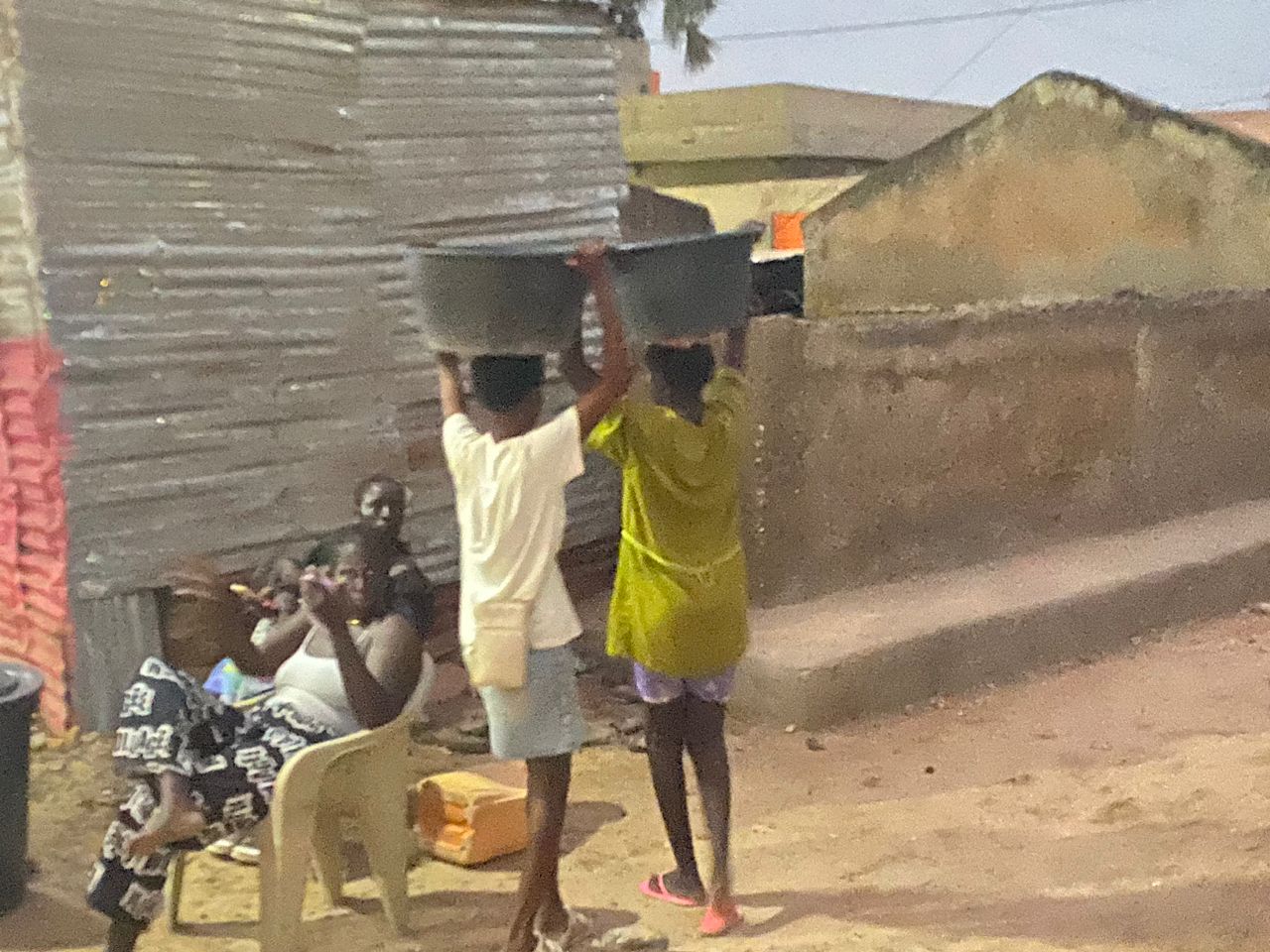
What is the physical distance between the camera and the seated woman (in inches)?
126

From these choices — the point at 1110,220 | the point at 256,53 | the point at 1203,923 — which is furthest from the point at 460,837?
the point at 1110,220

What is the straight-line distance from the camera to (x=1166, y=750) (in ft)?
16.0

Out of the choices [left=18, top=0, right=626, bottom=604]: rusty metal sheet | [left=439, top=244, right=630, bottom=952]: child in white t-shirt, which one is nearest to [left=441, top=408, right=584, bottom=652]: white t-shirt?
[left=439, top=244, right=630, bottom=952]: child in white t-shirt

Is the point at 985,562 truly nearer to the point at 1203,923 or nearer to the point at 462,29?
the point at 1203,923

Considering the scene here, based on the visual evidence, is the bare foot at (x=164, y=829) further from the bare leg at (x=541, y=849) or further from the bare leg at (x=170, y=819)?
the bare leg at (x=541, y=849)

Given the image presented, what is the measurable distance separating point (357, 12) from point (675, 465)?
3.12m

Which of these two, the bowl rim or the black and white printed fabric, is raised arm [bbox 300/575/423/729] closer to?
the black and white printed fabric

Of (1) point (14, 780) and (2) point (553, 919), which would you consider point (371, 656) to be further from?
(1) point (14, 780)

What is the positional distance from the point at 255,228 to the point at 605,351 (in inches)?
102

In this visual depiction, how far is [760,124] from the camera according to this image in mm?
14219

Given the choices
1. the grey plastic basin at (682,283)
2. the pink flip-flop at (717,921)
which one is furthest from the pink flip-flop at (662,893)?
the grey plastic basin at (682,283)

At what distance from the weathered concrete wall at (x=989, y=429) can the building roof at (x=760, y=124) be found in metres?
7.28

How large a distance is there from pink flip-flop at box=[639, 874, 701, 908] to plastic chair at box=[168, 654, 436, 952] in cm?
68

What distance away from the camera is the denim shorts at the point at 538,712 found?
3.14 meters
